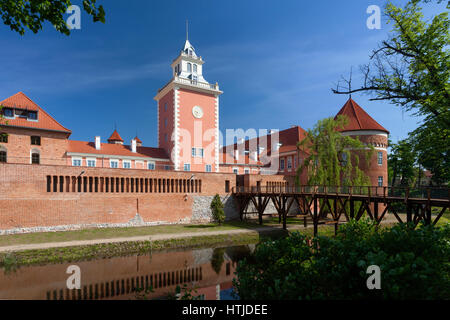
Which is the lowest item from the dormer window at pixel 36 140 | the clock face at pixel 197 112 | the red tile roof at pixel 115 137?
the dormer window at pixel 36 140

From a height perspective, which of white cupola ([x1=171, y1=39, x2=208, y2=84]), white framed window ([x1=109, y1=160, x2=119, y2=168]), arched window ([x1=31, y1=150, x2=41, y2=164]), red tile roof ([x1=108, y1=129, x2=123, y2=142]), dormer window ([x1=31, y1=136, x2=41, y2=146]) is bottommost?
white framed window ([x1=109, y1=160, x2=119, y2=168])

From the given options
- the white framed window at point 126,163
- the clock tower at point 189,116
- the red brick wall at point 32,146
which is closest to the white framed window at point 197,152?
the clock tower at point 189,116

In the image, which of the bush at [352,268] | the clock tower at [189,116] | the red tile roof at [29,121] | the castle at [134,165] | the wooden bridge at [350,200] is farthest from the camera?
the clock tower at [189,116]

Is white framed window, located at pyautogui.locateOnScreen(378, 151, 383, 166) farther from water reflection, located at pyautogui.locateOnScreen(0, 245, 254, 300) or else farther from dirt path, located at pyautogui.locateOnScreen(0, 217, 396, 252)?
water reflection, located at pyautogui.locateOnScreen(0, 245, 254, 300)

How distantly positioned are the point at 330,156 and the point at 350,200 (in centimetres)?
747

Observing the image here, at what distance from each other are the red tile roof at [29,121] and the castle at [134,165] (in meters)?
0.07

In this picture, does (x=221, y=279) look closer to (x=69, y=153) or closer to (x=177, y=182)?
(x=177, y=182)

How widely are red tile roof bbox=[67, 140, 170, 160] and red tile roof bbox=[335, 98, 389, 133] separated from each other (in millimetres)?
21553

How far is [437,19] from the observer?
309 inches

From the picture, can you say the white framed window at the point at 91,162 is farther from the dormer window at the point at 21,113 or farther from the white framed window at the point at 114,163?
the dormer window at the point at 21,113

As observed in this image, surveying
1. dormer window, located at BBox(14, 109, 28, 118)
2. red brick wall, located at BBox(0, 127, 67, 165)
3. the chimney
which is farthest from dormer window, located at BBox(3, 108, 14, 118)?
the chimney

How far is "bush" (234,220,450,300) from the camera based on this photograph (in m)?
3.69

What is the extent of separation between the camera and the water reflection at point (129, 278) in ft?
33.3
